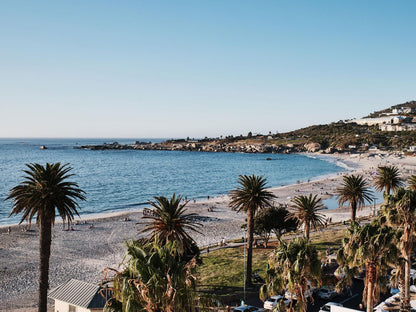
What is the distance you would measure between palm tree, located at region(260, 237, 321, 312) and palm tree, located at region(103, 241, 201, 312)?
765 cm

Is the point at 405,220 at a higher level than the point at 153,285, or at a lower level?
lower

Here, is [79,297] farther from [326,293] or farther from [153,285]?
[326,293]

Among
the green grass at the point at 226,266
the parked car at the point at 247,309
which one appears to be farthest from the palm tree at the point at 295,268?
the green grass at the point at 226,266

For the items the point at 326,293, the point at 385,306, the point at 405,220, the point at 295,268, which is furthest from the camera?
the point at 326,293

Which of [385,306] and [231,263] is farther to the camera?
[231,263]

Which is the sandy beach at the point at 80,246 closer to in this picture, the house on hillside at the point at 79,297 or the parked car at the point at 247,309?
the house on hillside at the point at 79,297

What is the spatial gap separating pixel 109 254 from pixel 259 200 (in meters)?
25.2

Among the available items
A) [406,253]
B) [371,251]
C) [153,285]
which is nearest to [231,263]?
[406,253]

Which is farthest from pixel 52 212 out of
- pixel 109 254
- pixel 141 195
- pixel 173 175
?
pixel 173 175

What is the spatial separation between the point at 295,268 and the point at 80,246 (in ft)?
142

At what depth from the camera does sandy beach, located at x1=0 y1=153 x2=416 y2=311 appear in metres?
39.4

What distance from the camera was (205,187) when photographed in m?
122

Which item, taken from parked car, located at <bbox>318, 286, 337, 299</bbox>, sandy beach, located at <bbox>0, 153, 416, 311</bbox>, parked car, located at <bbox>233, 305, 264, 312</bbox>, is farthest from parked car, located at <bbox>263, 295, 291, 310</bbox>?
sandy beach, located at <bbox>0, 153, 416, 311</bbox>

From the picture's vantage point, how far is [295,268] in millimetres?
17516
